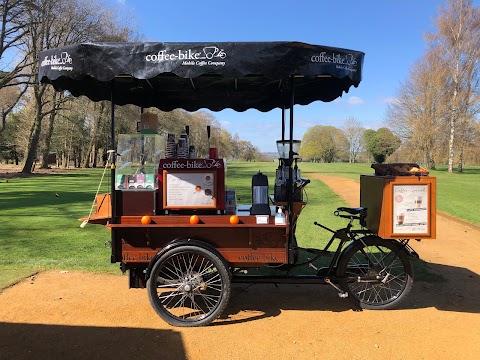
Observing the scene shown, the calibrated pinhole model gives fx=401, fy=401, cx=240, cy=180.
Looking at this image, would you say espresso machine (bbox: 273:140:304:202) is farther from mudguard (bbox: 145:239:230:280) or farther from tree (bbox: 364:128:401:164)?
tree (bbox: 364:128:401:164)

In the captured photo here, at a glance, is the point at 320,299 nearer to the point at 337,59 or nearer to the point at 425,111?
the point at 337,59

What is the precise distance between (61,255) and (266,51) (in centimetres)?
525

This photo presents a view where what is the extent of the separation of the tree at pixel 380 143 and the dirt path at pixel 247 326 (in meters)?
62.1

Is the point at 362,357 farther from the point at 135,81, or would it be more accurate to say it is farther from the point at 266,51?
the point at 135,81

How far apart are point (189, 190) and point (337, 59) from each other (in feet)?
6.12

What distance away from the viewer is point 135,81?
192 inches

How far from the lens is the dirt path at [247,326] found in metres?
3.46

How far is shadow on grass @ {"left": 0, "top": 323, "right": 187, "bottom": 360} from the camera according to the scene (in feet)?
11.1

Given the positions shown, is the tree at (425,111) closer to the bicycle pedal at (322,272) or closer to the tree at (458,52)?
the tree at (458,52)

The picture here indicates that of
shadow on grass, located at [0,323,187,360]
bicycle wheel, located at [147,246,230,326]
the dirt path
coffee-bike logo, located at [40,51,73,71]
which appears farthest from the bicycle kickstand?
coffee-bike logo, located at [40,51,73,71]

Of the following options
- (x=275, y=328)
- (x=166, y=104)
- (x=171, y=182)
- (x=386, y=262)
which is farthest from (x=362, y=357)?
(x=166, y=104)

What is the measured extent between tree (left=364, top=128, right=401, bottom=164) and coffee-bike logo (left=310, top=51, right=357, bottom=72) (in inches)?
2473

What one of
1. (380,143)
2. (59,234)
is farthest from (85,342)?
(380,143)

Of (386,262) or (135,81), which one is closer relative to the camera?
(386,262)
